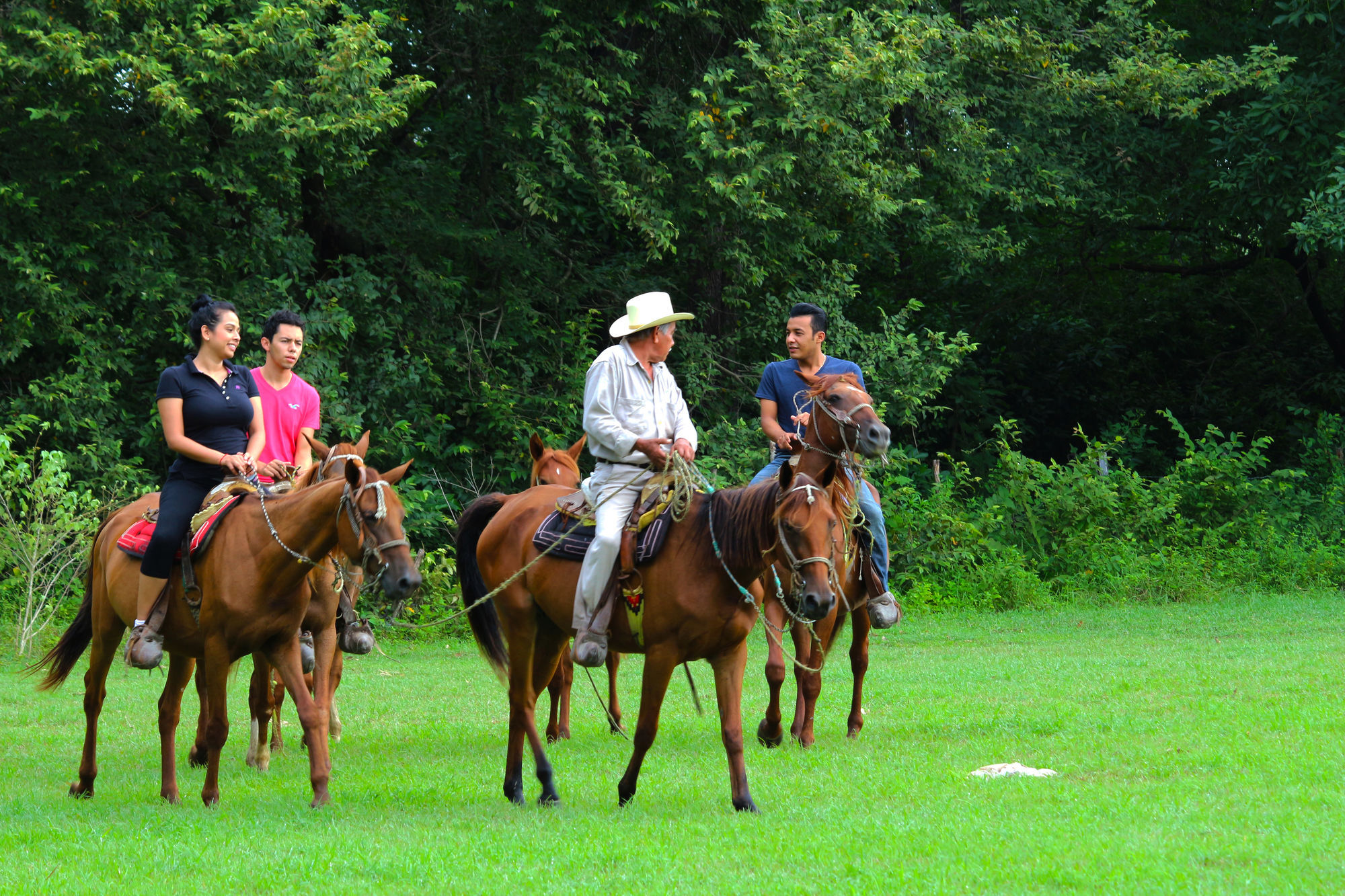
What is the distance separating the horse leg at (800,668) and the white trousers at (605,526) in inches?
76.9

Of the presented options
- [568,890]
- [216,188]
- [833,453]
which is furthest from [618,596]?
[216,188]

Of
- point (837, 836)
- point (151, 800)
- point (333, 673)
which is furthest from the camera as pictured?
point (333, 673)

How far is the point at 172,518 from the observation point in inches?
285

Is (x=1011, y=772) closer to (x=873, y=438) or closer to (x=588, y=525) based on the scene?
(x=873, y=438)

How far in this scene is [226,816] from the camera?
21.9ft

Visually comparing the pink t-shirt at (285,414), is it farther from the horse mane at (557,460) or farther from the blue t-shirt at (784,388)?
the blue t-shirt at (784,388)

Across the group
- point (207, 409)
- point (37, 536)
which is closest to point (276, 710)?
point (207, 409)

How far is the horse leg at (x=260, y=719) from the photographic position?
8555 millimetres

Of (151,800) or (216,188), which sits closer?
(151,800)

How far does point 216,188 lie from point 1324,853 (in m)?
13.8

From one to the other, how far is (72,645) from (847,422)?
511 cm

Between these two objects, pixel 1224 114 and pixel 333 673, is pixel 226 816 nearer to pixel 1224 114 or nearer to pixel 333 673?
pixel 333 673

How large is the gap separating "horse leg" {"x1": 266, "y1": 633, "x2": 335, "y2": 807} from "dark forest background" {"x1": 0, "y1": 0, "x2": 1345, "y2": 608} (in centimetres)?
878

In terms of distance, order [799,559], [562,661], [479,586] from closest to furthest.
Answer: [799,559]
[479,586]
[562,661]
